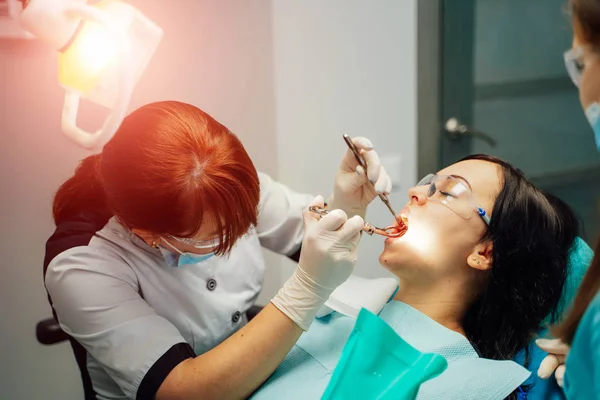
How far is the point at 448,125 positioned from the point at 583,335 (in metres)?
1.61

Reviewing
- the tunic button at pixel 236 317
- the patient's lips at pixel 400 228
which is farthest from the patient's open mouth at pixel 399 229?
the tunic button at pixel 236 317

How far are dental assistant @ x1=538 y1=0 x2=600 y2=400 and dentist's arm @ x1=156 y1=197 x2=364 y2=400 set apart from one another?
468 mm

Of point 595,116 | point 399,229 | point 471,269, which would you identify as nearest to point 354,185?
point 399,229

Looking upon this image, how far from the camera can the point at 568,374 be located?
99 centimetres

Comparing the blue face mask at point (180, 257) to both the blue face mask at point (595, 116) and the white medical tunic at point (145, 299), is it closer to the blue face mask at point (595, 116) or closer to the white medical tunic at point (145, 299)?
the white medical tunic at point (145, 299)

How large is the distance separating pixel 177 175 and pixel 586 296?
2.48 ft

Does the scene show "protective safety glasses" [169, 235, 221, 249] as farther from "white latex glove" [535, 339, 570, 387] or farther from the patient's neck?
"white latex glove" [535, 339, 570, 387]

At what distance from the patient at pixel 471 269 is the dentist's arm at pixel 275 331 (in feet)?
0.40

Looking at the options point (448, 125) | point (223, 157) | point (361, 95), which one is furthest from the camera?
point (448, 125)

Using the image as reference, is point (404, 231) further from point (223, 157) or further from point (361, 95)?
Answer: point (361, 95)

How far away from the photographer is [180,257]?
1376mm

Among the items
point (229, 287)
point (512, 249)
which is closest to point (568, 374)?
point (512, 249)

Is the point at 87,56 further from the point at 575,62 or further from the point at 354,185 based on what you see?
the point at 575,62

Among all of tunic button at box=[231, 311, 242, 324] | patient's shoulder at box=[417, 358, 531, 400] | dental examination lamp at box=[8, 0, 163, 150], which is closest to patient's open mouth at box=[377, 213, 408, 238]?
patient's shoulder at box=[417, 358, 531, 400]
